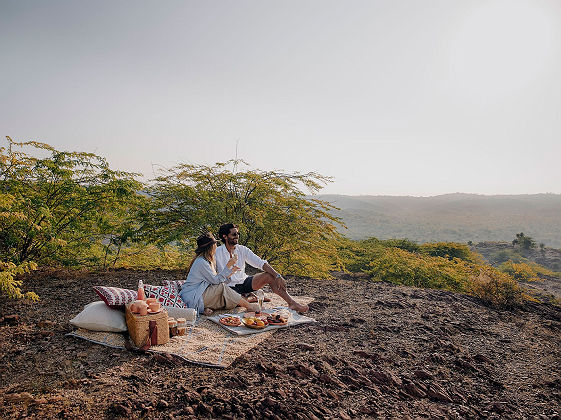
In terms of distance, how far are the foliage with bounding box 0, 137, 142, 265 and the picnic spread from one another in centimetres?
245

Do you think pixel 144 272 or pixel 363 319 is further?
pixel 144 272

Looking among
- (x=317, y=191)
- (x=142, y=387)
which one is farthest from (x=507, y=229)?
(x=142, y=387)

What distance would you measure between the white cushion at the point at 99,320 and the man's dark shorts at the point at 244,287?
1.96 meters

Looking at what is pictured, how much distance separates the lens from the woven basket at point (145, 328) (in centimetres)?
Answer: 365

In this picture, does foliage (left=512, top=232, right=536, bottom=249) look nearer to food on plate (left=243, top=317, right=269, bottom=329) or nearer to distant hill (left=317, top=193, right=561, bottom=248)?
distant hill (left=317, top=193, right=561, bottom=248)

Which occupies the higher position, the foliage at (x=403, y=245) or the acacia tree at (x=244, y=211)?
the acacia tree at (x=244, y=211)

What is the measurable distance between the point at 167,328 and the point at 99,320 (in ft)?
2.76

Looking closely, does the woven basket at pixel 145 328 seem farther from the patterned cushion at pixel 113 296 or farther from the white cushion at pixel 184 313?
the white cushion at pixel 184 313

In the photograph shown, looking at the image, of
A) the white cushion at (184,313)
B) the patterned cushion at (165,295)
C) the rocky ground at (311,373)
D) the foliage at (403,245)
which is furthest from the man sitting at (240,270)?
the foliage at (403,245)

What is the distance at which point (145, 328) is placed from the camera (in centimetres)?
370

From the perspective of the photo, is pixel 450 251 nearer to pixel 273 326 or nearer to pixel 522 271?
pixel 522 271

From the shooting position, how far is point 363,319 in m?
5.29

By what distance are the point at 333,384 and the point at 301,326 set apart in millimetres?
1662

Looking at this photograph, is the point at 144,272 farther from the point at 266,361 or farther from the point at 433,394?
the point at 433,394
